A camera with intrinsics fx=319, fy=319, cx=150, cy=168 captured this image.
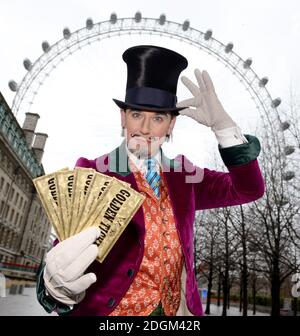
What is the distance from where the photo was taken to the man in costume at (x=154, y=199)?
5.42ft

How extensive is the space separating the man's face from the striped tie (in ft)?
0.22

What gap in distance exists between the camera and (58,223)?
166 cm

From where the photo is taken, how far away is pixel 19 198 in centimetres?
3888

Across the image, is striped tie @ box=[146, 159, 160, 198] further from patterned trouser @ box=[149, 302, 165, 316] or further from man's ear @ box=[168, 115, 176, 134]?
patterned trouser @ box=[149, 302, 165, 316]

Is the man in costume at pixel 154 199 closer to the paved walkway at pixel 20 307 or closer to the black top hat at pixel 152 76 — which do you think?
the black top hat at pixel 152 76

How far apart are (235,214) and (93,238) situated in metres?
12.9

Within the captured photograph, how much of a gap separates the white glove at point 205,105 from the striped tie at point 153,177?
0.47 metres

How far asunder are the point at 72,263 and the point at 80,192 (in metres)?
0.36

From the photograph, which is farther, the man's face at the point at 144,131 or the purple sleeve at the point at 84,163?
the man's face at the point at 144,131

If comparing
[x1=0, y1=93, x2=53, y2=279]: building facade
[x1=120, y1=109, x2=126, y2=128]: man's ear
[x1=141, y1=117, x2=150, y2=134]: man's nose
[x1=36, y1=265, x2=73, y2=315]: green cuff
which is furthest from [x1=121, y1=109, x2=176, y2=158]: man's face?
[x1=0, y1=93, x2=53, y2=279]: building facade

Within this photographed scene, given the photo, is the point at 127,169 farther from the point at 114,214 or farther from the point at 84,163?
the point at 114,214

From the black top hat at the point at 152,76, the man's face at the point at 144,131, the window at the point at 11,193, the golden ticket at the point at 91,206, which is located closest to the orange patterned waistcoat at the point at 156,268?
the man's face at the point at 144,131

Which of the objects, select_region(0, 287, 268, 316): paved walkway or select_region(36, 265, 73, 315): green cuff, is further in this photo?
select_region(0, 287, 268, 316): paved walkway

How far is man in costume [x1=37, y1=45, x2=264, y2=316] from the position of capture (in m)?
1.65
